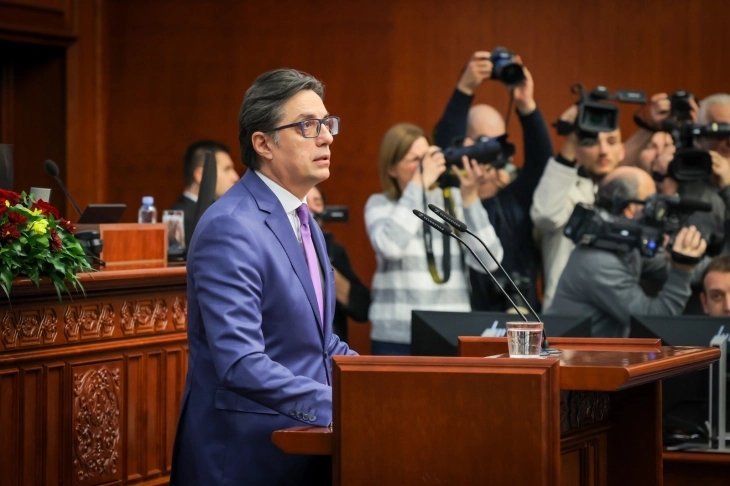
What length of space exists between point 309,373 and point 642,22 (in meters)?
5.03

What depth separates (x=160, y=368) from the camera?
3896 millimetres

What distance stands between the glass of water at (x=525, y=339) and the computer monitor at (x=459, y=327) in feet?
4.84

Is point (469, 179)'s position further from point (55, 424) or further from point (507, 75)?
point (55, 424)

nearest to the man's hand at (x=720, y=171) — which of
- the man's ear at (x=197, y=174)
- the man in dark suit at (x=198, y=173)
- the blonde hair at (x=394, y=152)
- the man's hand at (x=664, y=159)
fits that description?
the man's hand at (x=664, y=159)

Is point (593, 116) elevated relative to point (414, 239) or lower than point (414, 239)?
elevated

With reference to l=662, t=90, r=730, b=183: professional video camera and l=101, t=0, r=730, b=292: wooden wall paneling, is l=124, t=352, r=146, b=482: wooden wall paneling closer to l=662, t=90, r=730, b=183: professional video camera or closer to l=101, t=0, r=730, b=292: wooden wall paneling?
l=662, t=90, r=730, b=183: professional video camera

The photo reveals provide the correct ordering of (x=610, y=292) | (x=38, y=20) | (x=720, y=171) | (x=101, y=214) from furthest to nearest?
(x=38, y=20) < (x=720, y=171) < (x=610, y=292) < (x=101, y=214)

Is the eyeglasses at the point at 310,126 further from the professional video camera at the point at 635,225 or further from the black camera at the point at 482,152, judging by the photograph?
the black camera at the point at 482,152

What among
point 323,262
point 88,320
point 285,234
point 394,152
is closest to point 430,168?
point 394,152

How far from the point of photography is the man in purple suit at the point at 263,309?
1960mm

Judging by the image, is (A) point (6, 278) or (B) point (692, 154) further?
(B) point (692, 154)

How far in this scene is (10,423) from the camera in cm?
320

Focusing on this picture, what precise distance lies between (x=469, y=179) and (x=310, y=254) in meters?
2.84

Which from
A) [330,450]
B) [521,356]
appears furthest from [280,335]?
[521,356]
